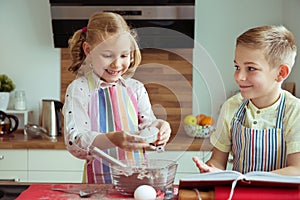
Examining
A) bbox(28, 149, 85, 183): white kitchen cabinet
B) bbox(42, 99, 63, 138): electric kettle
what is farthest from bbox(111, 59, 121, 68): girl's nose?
bbox(42, 99, 63, 138): electric kettle

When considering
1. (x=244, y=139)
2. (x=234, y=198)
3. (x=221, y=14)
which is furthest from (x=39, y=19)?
(x=234, y=198)

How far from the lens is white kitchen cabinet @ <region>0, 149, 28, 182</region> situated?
2.84 m

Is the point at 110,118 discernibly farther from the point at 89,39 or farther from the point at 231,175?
the point at 231,175

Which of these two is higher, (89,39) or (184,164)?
(89,39)

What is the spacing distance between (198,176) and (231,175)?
0.07 metres

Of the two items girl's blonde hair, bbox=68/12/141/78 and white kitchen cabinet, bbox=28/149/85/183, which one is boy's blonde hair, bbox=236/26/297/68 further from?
white kitchen cabinet, bbox=28/149/85/183

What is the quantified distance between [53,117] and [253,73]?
5.93 ft

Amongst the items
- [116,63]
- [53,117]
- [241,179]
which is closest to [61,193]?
[116,63]

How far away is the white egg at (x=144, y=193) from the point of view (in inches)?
52.2

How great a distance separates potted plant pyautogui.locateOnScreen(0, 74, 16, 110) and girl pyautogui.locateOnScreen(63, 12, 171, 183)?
1.62m

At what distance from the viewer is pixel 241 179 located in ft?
4.00

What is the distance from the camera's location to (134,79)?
1.59m

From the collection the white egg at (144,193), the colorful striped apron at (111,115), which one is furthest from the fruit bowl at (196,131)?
the white egg at (144,193)

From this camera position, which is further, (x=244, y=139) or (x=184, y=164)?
(x=184, y=164)
